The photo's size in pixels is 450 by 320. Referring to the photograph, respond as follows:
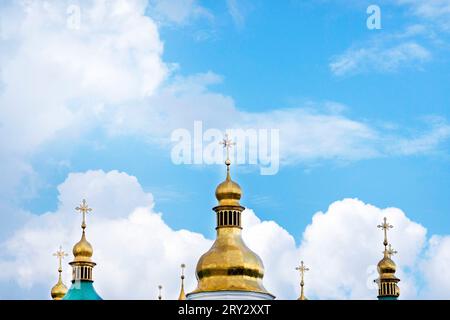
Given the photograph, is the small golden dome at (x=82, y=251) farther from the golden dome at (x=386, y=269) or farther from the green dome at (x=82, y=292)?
the golden dome at (x=386, y=269)

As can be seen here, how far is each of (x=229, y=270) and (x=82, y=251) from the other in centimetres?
899

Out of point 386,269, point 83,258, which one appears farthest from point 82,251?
point 386,269

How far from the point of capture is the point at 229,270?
66375mm

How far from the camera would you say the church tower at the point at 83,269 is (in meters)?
69.1

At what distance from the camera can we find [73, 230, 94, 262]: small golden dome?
7150 centimetres

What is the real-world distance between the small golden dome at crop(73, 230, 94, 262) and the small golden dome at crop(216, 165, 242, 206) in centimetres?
724

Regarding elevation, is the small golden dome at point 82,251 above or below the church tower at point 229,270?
above

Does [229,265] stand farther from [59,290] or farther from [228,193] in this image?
[59,290]

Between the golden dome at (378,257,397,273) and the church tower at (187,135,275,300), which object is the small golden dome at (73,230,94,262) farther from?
the golden dome at (378,257,397,273)

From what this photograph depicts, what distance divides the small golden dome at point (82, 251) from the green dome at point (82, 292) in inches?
63.3

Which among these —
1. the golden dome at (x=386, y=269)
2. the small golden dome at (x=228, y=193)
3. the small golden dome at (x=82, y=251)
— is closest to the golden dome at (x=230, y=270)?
the small golden dome at (x=228, y=193)

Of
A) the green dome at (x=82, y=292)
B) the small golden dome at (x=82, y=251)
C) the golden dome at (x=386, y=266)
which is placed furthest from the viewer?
the golden dome at (x=386, y=266)
